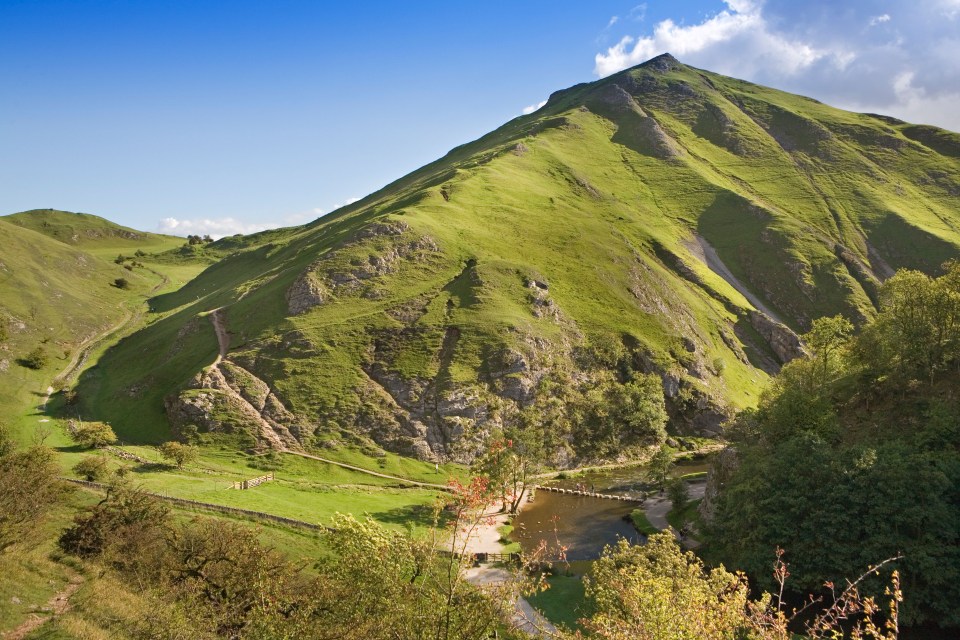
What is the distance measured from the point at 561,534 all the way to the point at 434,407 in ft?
113

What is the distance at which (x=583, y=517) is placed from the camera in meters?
75.6

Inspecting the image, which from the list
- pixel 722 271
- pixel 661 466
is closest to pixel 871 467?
pixel 661 466

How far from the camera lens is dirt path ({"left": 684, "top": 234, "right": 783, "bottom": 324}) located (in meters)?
175

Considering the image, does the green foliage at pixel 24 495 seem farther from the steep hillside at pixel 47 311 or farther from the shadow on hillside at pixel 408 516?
the steep hillside at pixel 47 311

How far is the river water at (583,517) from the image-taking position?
2653 inches

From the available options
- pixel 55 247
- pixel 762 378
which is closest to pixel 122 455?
pixel 762 378

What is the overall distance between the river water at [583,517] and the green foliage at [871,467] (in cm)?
1388

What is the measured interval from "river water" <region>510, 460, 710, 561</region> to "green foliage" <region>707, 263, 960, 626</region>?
1388 centimetres

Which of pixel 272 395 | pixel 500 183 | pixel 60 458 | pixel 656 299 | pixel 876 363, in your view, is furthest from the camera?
pixel 500 183

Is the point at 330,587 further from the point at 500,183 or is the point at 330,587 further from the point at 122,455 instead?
the point at 500,183

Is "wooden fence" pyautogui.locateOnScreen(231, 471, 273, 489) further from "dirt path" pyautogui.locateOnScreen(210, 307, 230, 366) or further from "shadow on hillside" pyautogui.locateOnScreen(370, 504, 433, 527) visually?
"dirt path" pyautogui.locateOnScreen(210, 307, 230, 366)

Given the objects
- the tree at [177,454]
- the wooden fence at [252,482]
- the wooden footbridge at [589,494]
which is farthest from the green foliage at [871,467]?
the tree at [177,454]

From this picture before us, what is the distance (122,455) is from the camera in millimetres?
75312

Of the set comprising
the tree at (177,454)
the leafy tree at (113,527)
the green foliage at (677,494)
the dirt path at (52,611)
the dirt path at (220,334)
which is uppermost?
the dirt path at (220,334)
